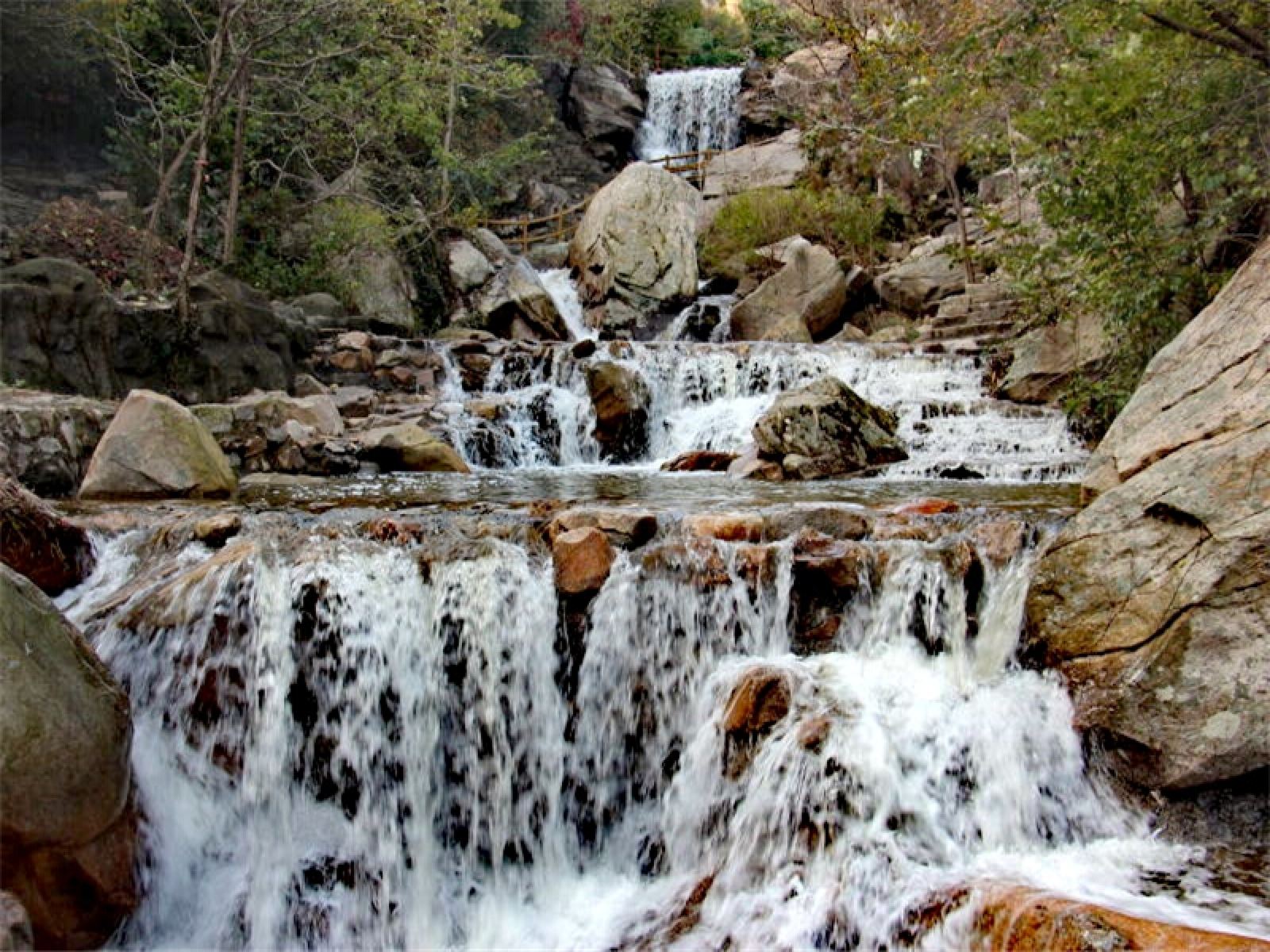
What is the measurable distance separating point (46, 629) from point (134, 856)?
0.99 m

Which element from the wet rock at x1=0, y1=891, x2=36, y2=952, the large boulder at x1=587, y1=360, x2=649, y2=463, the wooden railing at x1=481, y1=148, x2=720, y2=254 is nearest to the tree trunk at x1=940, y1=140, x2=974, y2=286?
the large boulder at x1=587, y1=360, x2=649, y2=463

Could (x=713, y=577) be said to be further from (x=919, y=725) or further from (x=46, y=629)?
(x=46, y=629)

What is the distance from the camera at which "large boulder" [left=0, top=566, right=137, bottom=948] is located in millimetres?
2959

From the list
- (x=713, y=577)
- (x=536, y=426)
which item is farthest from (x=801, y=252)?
(x=713, y=577)

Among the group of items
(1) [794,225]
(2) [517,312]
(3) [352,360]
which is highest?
(1) [794,225]

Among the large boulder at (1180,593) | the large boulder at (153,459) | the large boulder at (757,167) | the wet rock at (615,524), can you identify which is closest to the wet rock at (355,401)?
the large boulder at (153,459)

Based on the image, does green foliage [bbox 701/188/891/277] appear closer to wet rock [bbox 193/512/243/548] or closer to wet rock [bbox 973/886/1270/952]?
wet rock [bbox 193/512/243/548]

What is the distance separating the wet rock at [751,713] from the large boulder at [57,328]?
7565 millimetres

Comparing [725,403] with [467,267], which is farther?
[467,267]

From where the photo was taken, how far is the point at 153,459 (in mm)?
6699

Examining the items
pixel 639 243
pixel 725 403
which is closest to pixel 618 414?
pixel 725 403

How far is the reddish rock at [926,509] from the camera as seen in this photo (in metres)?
5.30

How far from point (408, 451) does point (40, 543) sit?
413 centimetres

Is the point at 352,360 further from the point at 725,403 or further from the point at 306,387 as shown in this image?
the point at 725,403
